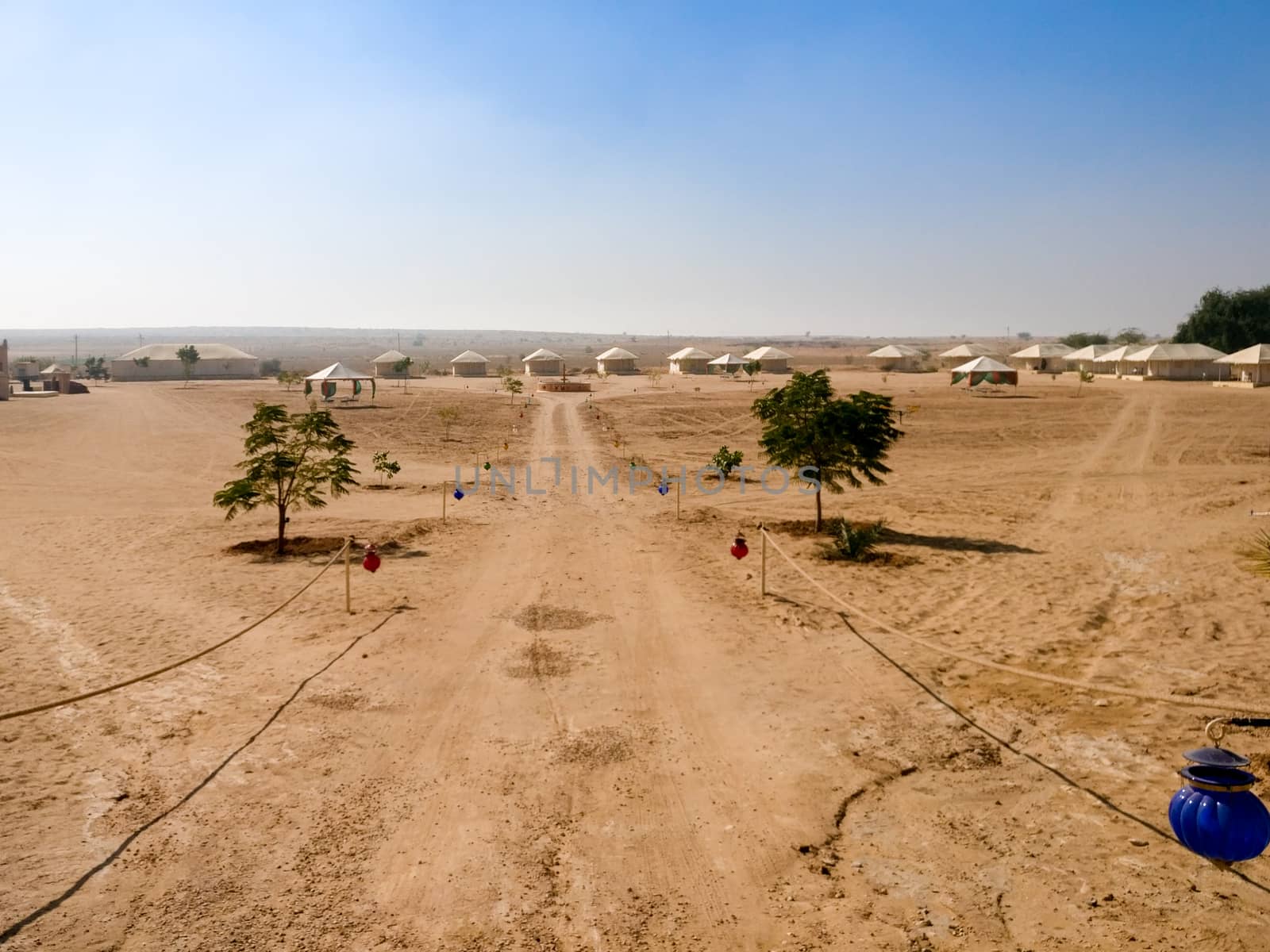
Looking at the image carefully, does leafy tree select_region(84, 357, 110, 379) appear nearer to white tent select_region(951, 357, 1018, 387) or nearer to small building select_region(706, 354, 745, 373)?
small building select_region(706, 354, 745, 373)

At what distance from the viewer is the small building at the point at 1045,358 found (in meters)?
75.9

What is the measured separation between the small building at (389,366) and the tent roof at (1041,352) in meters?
48.8

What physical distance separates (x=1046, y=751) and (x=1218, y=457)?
24.3 metres

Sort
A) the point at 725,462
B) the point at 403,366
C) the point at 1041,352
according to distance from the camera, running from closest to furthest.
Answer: the point at 725,462
the point at 403,366
the point at 1041,352

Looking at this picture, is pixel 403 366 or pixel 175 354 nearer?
pixel 403 366

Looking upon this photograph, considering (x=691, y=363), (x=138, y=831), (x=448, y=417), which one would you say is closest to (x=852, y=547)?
(x=138, y=831)

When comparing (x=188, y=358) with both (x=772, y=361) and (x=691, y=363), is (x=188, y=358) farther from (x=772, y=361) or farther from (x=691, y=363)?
(x=772, y=361)

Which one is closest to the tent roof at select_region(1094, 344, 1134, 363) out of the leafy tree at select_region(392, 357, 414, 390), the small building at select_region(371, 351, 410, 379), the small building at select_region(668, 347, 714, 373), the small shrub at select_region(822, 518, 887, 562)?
the small building at select_region(668, 347, 714, 373)

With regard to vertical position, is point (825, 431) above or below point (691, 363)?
below

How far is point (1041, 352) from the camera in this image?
7681cm

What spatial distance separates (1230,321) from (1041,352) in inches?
521

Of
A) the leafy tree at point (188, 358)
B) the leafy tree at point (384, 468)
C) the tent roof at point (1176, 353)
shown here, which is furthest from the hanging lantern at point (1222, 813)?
the leafy tree at point (188, 358)

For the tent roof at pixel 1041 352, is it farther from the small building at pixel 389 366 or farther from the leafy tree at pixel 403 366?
the small building at pixel 389 366

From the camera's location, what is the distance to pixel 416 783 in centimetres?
725
